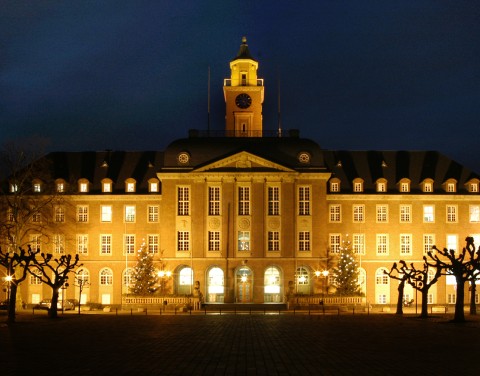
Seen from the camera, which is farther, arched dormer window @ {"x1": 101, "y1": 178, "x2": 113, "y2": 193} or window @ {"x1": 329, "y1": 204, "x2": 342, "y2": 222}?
arched dormer window @ {"x1": 101, "y1": 178, "x2": 113, "y2": 193}

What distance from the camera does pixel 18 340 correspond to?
3756 centimetres

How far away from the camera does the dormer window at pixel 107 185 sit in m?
97.2

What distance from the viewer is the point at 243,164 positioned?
92.1m

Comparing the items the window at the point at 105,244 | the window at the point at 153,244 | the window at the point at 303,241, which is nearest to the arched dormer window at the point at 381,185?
the window at the point at 303,241

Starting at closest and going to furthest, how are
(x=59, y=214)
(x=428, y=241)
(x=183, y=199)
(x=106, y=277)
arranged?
(x=183, y=199)
(x=106, y=277)
(x=428, y=241)
(x=59, y=214)

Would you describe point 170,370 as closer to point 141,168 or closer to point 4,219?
point 4,219

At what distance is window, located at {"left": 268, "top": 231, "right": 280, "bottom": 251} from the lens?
302 feet

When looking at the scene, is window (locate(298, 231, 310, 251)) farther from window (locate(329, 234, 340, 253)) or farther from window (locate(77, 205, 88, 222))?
window (locate(77, 205, 88, 222))

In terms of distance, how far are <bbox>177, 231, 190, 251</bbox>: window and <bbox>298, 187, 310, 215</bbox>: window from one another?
13.4 meters

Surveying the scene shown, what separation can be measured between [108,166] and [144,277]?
63.9 ft

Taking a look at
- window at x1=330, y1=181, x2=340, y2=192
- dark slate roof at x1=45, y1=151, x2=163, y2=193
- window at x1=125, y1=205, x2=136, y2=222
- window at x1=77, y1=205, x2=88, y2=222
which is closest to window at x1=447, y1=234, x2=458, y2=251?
window at x1=330, y1=181, x2=340, y2=192

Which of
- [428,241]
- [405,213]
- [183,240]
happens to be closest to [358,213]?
[405,213]

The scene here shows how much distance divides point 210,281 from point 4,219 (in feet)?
78.0

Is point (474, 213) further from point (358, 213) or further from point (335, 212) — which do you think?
point (335, 212)
